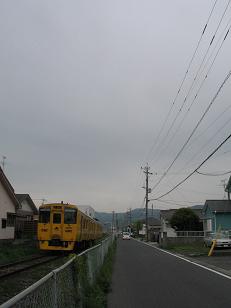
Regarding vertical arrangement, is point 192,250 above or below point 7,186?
below

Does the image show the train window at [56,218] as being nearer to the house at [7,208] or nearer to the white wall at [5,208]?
the house at [7,208]

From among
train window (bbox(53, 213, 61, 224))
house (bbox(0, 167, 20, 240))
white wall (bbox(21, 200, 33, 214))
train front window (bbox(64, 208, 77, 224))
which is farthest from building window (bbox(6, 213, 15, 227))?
train front window (bbox(64, 208, 77, 224))

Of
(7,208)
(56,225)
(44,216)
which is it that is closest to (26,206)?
(7,208)

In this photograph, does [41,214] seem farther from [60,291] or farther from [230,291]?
[60,291]

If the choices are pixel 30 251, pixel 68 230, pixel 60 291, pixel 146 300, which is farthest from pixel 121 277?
pixel 30 251

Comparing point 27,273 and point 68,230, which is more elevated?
point 68,230

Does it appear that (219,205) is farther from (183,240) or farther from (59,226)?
(59,226)

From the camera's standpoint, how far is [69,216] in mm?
27969

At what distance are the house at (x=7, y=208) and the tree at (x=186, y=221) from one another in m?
37.4

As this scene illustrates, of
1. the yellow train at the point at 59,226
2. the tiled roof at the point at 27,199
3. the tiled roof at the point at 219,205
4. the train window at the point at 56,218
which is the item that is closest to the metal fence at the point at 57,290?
the yellow train at the point at 59,226

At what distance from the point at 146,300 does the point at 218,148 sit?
33.4ft

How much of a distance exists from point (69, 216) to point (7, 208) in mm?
11467

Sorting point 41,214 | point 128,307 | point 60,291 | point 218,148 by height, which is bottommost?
point 128,307

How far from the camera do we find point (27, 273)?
17.6m
